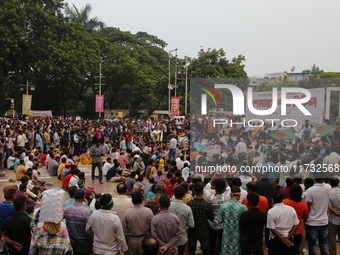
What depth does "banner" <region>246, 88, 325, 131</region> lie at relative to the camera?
26.7ft

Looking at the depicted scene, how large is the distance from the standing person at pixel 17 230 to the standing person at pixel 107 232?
81cm

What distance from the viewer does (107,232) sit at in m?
4.16

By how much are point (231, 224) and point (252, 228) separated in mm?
280

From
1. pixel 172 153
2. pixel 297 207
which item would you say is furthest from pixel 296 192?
pixel 172 153

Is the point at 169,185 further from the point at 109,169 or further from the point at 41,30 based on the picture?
the point at 41,30

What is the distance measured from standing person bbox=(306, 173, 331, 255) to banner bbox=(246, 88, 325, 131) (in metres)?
3.12

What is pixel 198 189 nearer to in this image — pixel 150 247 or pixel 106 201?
pixel 106 201

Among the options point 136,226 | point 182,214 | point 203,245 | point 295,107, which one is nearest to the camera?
point 136,226

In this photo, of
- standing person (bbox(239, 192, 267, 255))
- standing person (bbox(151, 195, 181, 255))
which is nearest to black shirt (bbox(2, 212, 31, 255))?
standing person (bbox(151, 195, 181, 255))

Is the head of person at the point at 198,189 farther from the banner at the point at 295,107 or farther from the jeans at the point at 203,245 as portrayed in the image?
the banner at the point at 295,107

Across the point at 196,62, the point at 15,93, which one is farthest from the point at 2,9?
the point at 196,62

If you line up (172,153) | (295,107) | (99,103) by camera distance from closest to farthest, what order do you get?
(295,107), (172,153), (99,103)

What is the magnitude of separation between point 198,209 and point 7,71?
94.0 ft

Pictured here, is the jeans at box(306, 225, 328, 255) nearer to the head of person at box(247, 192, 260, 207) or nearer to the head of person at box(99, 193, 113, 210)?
the head of person at box(247, 192, 260, 207)
